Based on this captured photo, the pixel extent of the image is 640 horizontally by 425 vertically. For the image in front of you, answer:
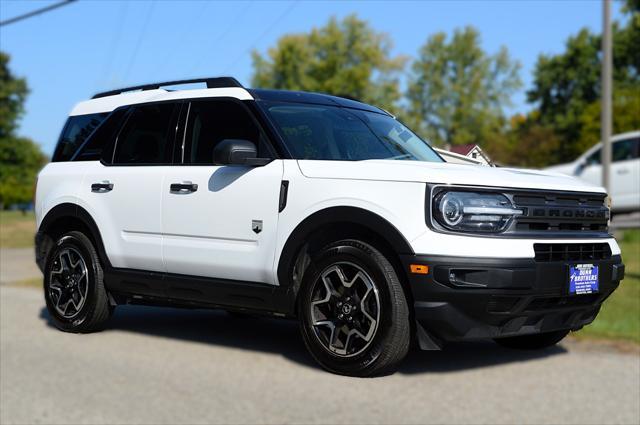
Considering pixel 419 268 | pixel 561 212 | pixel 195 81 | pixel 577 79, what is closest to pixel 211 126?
pixel 195 81

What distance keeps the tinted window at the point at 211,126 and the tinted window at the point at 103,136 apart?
0.86 ft

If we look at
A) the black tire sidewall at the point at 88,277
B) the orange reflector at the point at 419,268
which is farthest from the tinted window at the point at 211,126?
the orange reflector at the point at 419,268

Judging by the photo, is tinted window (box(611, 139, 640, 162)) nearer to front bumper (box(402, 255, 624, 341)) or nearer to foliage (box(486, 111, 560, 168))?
front bumper (box(402, 255, 624, 341))

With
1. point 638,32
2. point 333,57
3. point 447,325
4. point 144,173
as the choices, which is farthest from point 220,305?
point 638,32

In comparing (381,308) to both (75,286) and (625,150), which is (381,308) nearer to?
(75,286)

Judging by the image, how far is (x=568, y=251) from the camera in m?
2.43

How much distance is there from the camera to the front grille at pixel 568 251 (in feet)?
7.77

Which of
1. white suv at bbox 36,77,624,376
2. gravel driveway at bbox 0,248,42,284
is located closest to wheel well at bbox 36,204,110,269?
white suv at bbox 36,77,624,376

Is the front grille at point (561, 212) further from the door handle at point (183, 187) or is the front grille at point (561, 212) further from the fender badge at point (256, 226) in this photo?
the door handle at point (183, 187)

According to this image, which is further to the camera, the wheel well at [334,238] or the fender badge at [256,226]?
the fender badge at [256,226]

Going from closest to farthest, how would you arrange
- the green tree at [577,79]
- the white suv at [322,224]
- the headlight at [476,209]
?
the headlight at [476,209], the white suv at [322,224], the green tree at [577,79]

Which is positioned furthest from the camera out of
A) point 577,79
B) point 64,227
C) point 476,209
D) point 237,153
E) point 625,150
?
point 577,79

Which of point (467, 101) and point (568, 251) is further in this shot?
point (467, 101)

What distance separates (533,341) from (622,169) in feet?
132
